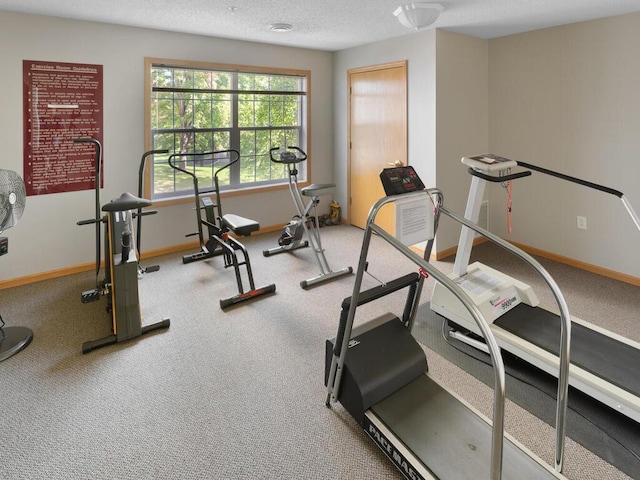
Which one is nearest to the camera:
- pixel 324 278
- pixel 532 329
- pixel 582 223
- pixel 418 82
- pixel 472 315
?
pixel 472 315

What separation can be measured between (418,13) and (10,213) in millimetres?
3305

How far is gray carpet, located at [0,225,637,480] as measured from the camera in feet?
5.71

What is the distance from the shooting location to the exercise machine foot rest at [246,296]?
3201mm

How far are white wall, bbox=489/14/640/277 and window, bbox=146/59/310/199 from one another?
252 cm

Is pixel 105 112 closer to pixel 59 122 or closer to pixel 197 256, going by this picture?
pixel 59 122

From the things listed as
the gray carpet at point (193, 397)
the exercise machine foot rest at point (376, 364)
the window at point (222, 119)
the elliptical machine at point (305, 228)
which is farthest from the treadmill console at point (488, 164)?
the window at point (222, 119)

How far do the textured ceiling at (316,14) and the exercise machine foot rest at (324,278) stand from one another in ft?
7.50

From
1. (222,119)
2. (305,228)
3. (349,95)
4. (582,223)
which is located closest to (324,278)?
(305,228)

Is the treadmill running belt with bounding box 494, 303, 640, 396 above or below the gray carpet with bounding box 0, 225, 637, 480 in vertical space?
above

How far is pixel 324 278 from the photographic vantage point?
369 centimetres

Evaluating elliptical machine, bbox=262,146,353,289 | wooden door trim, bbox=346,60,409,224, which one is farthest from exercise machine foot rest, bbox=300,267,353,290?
wooden door trim, bbox=346,60,409,224

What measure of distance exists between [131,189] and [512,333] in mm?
3734

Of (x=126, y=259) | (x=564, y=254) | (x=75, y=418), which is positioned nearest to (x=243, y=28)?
(x=126, y=259)

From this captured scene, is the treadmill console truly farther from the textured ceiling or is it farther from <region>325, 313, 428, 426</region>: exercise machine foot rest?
the textured ceiling
